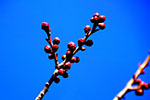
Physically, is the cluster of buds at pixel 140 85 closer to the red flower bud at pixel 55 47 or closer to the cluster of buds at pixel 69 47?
the cluster of buds at pixel 69 47

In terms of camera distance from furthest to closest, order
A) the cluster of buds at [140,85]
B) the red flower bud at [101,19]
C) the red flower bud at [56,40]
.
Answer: the red flower bud at [56,40] < the red flower bud at [101,19] < the cluster of buds at [140,85]

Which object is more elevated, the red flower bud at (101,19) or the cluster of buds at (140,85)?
the red flower bud at (101,19)

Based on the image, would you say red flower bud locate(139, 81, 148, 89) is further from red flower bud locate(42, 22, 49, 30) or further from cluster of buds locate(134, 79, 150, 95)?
red flower bud locate(42, 22, 49, 30)

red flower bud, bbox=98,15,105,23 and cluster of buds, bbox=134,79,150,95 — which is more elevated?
red flower bud, bbox=98,15,105,23

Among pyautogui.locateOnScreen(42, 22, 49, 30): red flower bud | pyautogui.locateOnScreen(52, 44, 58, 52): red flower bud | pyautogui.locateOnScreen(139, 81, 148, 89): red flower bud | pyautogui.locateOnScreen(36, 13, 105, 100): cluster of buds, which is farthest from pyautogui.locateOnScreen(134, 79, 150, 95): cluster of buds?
pyautogui.locateOnScreen(42, 22, 49, 30): red flower bud

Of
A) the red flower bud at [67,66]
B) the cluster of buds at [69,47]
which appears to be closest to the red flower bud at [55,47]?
the cluster of buds at [69,47]

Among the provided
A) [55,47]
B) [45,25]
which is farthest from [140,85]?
[45,25]

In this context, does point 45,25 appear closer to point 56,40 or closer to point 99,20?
point 56,40

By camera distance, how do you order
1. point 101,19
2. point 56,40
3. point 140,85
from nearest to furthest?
1. point 140,85
2. point 101,19
3. point 56,40

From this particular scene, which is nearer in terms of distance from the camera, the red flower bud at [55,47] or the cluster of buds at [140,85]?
the cluster of buds at [140,85]

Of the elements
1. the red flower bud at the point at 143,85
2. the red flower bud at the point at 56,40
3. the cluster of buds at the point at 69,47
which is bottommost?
the red flower bud at the point at 143,85

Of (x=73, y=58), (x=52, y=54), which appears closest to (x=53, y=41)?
(x=52, y=54)

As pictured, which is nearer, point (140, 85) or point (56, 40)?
point (140, 85)
